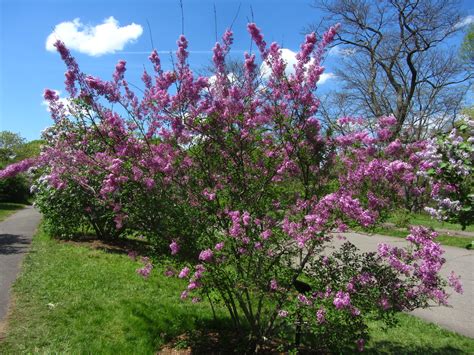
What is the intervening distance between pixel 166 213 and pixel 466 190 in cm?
260

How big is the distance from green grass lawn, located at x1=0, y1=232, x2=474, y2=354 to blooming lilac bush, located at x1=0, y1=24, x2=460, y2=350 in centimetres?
113

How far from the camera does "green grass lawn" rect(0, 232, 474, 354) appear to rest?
4672 mm

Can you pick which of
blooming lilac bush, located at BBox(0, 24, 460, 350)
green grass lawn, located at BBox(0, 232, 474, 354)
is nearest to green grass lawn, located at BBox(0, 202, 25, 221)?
green grass lawn, located at BBox(0, 232, 474, 354)

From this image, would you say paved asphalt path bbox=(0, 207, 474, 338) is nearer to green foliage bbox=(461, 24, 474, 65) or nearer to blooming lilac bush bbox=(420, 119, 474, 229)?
blooming lilac bush bbox=(420, 119, 474, 229)

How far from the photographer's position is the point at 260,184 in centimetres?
409

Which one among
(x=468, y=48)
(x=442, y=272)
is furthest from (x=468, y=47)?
(x=442, y=272)

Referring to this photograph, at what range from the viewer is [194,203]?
3.98m

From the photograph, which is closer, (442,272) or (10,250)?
(442,272)

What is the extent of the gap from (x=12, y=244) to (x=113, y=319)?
703cm

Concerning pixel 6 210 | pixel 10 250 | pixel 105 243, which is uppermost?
pixel 6 210

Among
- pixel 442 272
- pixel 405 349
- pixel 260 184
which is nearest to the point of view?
pixel 260 184

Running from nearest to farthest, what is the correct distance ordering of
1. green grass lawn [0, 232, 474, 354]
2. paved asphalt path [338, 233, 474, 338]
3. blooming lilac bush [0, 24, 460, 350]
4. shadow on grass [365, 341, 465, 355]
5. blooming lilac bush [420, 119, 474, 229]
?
blooming lilac bush [420, 119, 474, 229] < blooming lilac bush [0, 24, 460, 350] < green grass lawn [0, 232, 474, 354] < shadow on grass [365, 341, 465, 355] < paved asphalt path [338, 233, 474, 338]

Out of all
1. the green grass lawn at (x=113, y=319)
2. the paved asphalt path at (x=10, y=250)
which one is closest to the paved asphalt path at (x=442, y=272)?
the paved asphalt path at (x=10, y=250)

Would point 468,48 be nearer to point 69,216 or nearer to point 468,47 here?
point 468,47
